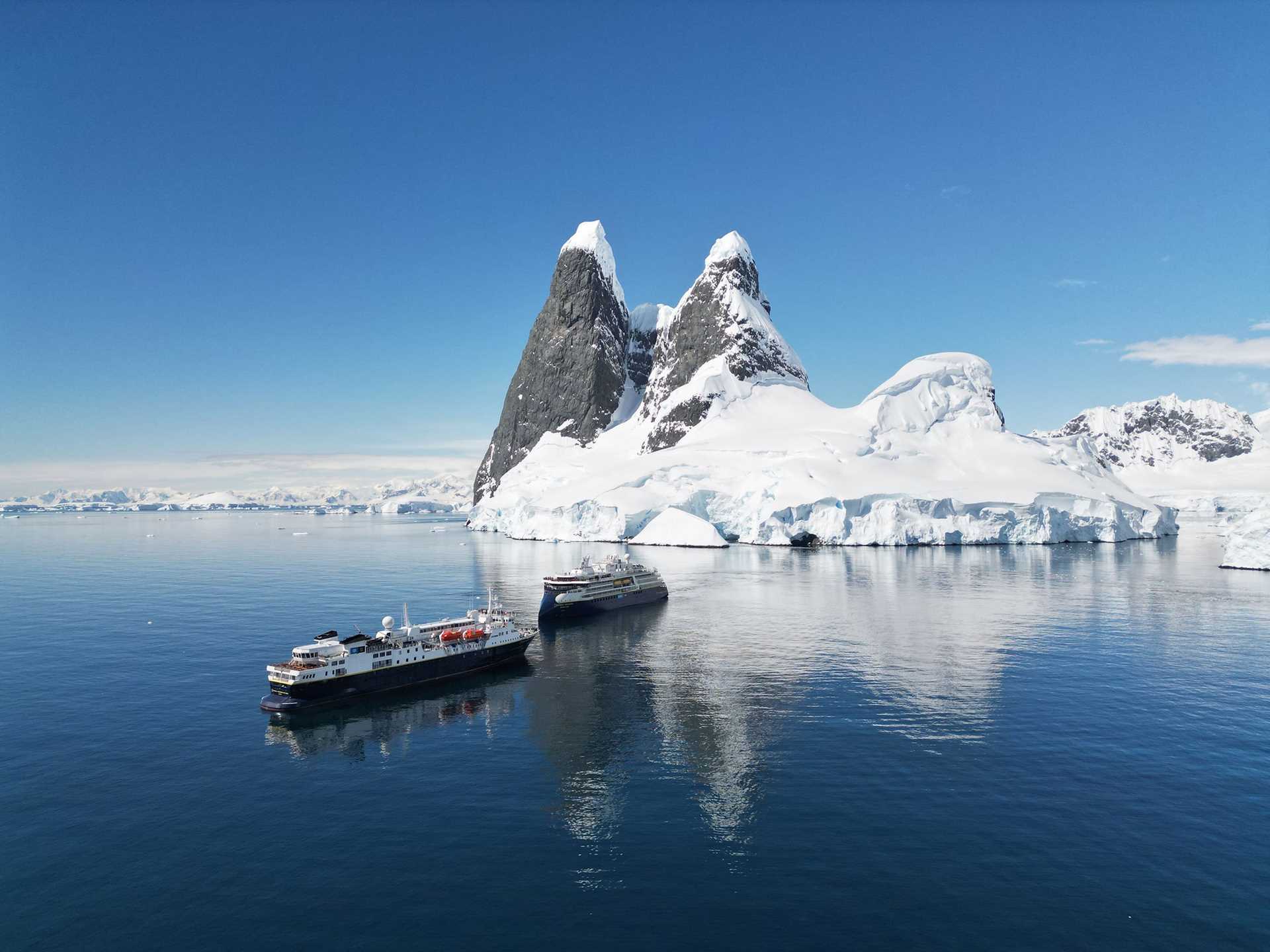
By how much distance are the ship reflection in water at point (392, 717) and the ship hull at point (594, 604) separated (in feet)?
71.7

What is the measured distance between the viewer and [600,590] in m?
79.8

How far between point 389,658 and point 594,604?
31987 millimetres

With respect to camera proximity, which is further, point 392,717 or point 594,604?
point 594,604

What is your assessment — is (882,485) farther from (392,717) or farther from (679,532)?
(392,717)

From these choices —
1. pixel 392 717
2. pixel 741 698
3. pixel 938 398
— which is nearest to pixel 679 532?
pixel 938 398

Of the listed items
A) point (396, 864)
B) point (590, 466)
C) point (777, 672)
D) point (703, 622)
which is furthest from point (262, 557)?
point (396, 864)

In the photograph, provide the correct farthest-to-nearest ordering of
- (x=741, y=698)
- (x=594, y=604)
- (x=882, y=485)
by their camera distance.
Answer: (x=882, y=485), (x=594, y=604), (x=741, y=698)

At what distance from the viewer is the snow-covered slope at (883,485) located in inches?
5610

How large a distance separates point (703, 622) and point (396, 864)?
47615 mm

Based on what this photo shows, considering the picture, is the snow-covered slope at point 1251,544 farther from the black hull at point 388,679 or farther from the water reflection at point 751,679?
the black hull at point 388,679

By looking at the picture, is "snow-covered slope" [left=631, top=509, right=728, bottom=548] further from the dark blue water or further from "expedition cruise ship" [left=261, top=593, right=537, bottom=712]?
"expedition cruise ship" [left=261, top=593, right=537, bottom=712]

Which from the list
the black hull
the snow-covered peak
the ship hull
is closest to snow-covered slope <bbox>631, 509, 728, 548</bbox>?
the snow-covered peak

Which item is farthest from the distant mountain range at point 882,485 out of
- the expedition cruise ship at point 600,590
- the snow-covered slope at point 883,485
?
the expedition cruise ship at point 600,590

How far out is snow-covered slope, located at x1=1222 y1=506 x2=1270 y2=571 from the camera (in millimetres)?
102438
